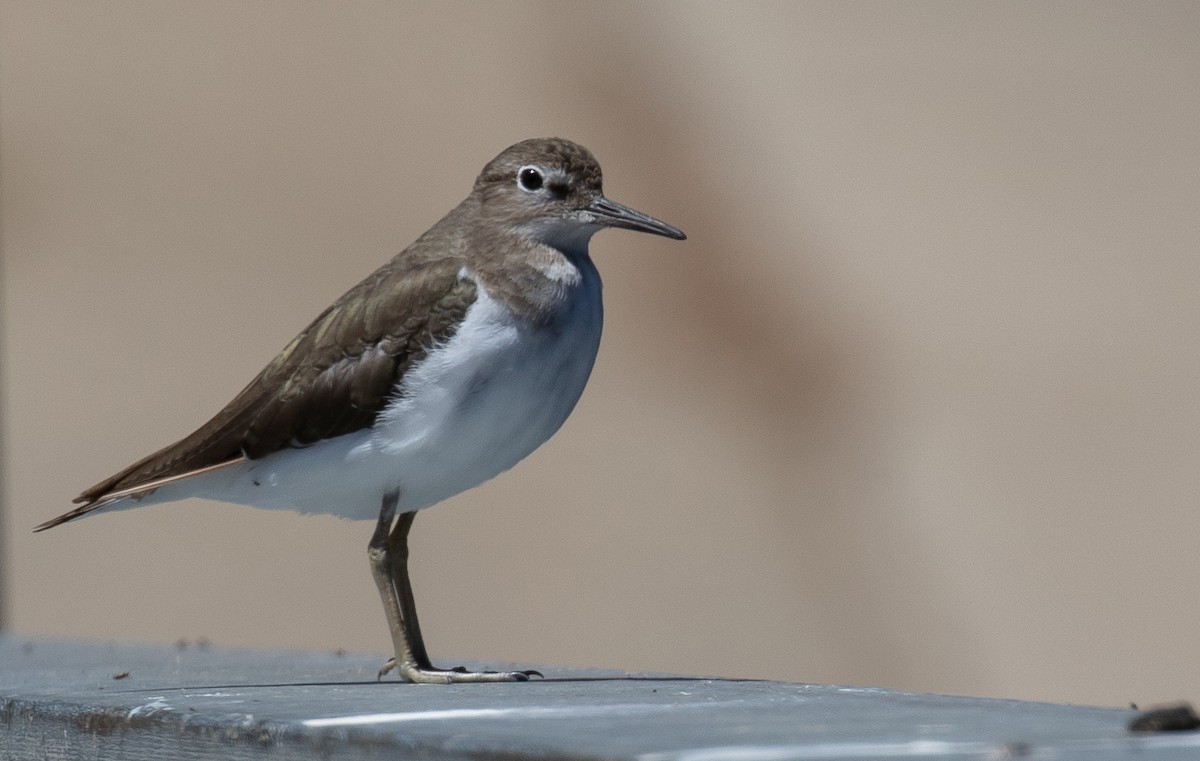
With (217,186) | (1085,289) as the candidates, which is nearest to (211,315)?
(217,186)

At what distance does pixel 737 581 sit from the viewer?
58.3 ft

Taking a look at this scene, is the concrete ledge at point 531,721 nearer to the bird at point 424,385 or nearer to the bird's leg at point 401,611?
the bird's leg at point 401,611

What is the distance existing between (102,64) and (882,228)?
8.35m

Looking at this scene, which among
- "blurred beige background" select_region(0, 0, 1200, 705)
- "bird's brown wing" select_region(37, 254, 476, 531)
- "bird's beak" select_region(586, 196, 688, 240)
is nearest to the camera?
"bird's brown wing" select_region(37, 254, 476, 531)

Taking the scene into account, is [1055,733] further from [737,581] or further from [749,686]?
[737,581]

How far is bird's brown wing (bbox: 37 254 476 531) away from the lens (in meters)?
5.34

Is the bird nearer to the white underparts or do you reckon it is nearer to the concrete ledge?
the white underparts

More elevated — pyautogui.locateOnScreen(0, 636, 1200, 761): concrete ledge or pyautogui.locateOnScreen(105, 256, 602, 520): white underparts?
pyautogui.locateOnScreen(105, 256, 602, 520): white underparts

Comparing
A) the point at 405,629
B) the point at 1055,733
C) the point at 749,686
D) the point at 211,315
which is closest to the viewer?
the point at 1055,733

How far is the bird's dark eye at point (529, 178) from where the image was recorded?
5738mm

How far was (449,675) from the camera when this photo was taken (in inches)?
208

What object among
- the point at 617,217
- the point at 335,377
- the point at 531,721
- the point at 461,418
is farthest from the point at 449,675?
the point at 617,217

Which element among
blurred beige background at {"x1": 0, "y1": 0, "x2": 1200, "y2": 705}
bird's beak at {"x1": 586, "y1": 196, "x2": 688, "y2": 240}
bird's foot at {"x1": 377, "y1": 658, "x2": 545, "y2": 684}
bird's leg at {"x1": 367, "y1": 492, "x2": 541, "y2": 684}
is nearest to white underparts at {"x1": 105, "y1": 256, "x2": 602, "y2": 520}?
bird's leg at {"x1": 367, "y1": 492, "x2": 541, "y2": 684}

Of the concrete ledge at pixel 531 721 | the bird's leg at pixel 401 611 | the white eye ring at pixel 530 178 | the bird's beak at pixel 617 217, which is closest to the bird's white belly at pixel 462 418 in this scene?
the bird's leg at pixel 401 611
